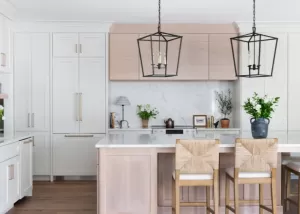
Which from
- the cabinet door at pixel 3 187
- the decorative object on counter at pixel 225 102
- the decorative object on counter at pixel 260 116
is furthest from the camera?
the decorative object on counter at pixel 225 102

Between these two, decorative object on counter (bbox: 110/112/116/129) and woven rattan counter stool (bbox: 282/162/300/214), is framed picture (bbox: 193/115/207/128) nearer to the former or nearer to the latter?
decorative object on counter (bbox: 110/112/116/129)

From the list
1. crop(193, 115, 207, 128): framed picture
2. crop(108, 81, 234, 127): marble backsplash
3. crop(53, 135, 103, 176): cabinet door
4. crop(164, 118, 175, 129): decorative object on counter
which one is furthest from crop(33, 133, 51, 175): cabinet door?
crop(193, 115, 207, 128): framed picture

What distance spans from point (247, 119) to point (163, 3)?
7.83 ft

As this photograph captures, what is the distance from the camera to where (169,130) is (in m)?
5.49

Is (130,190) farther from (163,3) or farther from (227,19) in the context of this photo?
(227,19)

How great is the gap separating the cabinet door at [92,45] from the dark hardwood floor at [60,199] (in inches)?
83.4

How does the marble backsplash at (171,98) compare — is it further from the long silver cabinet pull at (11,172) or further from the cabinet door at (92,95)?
the long silver cabinet pull at (11,172)

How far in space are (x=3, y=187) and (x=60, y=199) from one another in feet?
3.27

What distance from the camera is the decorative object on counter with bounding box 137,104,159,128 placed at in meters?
5.79

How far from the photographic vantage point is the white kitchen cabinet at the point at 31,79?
541 centimetres

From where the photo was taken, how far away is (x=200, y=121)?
591cm

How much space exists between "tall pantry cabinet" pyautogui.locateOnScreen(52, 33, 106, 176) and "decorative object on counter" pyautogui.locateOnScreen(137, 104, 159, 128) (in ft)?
2.40

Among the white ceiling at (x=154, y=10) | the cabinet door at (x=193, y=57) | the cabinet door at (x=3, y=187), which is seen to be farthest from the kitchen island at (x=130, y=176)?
the cabinet door at (x=193, y=57)

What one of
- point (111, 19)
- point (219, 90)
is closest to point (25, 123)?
point (111, 19)
